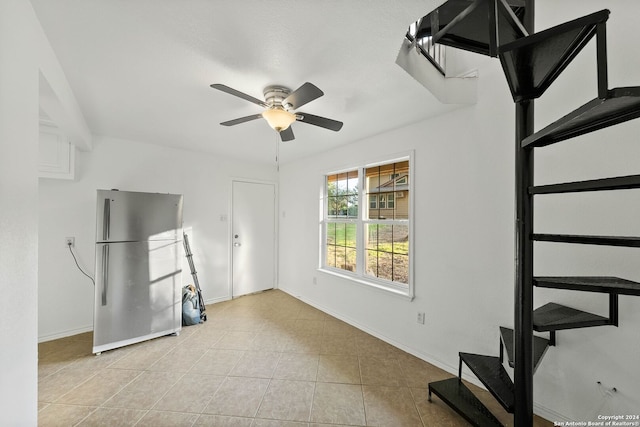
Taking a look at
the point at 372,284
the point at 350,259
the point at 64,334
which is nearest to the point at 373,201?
the point at 350,259

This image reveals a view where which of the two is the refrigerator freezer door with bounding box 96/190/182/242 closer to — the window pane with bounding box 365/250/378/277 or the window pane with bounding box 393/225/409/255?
the window pane with bounding box 365/250/378/277

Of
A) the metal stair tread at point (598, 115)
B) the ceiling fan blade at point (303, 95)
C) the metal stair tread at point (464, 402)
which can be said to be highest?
the ceiling fan blade at point (303, 95)

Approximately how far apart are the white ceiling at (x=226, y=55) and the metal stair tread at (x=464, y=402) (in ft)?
7.47

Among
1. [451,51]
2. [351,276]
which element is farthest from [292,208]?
[451,51]

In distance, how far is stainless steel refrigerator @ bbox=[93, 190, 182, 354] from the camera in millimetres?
2453

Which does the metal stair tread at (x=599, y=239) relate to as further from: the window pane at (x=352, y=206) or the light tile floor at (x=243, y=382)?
the window pane at (x=352, y=206)

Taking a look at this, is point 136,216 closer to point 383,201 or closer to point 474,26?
point 383,201

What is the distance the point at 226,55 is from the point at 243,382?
2.45m

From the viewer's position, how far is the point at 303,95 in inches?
62.9

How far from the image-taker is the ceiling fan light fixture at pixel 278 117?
1845 mm

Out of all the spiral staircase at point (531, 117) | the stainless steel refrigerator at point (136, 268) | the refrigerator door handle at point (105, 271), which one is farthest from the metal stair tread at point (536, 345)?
the refrigerator door handle at point (105, 271)

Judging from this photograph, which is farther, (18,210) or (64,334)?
(64,334)

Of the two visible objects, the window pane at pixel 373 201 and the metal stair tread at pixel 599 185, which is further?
the window pane at pixel 373 201

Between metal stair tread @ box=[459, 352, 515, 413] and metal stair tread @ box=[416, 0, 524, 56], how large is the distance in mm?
1748
